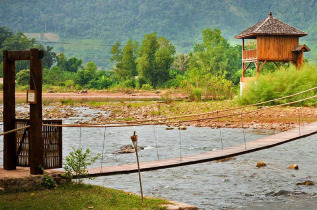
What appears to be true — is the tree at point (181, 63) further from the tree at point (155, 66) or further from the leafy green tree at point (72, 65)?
the leafy green tree at point (72, 65)

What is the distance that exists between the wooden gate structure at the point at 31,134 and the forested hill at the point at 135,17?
94961mm

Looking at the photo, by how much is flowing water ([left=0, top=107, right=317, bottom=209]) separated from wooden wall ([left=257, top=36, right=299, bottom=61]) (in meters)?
11.4

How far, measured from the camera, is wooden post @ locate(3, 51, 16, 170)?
6.87 metres

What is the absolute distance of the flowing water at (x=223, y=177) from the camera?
7.68m

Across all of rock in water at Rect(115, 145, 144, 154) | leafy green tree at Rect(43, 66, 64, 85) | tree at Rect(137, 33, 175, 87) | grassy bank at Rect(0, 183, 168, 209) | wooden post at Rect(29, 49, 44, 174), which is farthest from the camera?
tree at Rect(137, 33, 175, 87)

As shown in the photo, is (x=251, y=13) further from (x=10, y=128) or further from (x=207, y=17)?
(x=10, y=128)

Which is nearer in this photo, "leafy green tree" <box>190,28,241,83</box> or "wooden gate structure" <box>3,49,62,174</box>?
"wooden gate structure" <box>3,49,62,174</box>

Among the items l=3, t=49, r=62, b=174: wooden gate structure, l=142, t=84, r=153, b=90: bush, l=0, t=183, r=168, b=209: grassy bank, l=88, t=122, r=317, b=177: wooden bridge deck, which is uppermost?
l=142, t=84, r=153, b=90: bush

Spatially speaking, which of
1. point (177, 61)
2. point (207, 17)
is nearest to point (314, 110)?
point (177, 61)

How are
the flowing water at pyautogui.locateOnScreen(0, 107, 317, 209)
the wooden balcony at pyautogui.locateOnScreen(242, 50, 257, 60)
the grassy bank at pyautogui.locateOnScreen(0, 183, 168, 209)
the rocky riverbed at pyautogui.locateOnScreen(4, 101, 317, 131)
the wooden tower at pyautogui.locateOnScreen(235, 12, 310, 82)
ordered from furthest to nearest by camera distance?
the wooden balcony at pyautogui.locateOnScreen(242, 50, 257, 60)
the wooden tower at pyautogui.locateOnScreen(235, 12, 310, 82)
the rocky riverbed at pyautogui.locateOnScreen(4, 101, 317, 131)
the flowing water at pyautogui.locateOnScreen(0, 107, 317, 209)
the grassy bank at pyautogui.locateOnScreen(0, 183, 168, 209)

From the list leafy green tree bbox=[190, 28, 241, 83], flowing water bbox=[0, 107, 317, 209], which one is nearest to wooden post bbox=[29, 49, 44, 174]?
flowing water bbox=[0, 107, 317, 209]

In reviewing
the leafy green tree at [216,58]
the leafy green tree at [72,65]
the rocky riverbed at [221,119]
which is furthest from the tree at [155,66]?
the rocky riverbed at [221,119]

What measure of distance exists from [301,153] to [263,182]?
11.6ft

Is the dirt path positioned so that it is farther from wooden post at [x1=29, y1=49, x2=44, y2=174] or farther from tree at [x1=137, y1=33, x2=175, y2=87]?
wooden post at [x1=29, y1=49, x2=44, y2=174]
